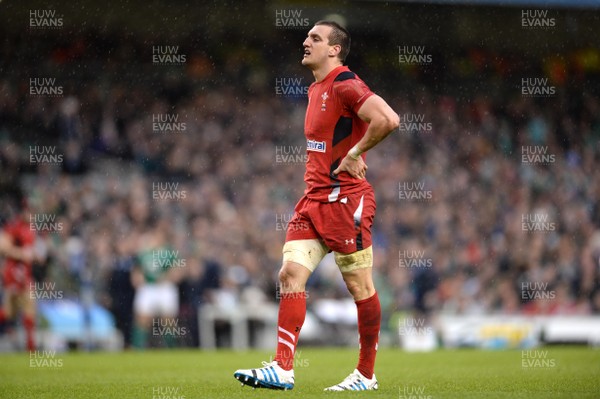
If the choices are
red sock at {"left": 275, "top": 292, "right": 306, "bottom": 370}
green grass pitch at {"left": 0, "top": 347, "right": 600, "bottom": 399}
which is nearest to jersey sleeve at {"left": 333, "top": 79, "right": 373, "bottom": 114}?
red sock at {"left": 275, "top": 292, "right": 306, "bottom": 370}

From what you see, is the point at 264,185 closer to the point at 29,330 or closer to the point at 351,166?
the point at 29,330

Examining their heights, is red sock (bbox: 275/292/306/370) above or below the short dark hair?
below

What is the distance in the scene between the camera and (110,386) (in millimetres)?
8016

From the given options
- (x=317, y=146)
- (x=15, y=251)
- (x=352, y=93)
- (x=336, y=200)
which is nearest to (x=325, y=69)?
(x=352, y=93)

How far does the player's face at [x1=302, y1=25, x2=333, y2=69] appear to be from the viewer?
7.20 m

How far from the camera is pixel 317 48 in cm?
720

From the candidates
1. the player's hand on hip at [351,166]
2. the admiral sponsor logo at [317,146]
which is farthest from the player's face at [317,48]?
the player's hand on hip at [351,166]

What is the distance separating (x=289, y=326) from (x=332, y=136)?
1.34 meters

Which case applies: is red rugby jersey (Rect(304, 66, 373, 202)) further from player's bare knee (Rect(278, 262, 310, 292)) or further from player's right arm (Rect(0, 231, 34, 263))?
player's right arm (Rect(0, 231, 34, 263))

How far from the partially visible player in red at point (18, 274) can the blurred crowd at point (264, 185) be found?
33.6 inches

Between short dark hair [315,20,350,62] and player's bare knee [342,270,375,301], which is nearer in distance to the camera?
player's bare knee [342,270,375,301]

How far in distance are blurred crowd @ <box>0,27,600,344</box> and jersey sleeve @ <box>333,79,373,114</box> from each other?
9618mm

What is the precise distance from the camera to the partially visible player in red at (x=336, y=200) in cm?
687

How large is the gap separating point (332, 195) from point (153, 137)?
14.4 metres
